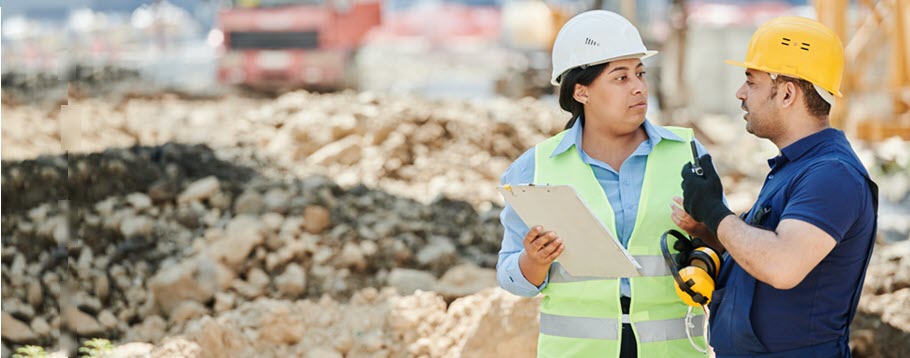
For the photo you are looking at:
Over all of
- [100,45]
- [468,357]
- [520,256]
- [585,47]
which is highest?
[585,47]

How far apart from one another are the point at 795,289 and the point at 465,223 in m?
5.49

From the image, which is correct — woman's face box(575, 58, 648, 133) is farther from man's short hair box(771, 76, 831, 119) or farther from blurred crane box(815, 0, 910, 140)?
blurred crane box(815, 0, 910, 140)

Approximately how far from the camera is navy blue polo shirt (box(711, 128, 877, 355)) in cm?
246

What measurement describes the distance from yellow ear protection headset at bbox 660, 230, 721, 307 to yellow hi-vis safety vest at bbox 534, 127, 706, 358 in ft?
0.15

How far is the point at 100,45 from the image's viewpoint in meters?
23.6

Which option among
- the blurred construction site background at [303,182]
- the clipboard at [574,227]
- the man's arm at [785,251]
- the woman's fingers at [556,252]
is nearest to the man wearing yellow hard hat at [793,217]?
the man's arm at [785,251]

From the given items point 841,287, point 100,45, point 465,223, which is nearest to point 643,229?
point 841,287

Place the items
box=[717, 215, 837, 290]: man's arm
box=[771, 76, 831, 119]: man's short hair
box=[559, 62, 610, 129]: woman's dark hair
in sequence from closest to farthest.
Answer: box=[717, 215, 837, 290]: man's arm < box=[771, 76, 831, 119]: man's short hair < box=[559, 62, 610, 129]: woman's dark hair

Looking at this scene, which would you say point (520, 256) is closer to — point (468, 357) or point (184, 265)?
point (468, 357)

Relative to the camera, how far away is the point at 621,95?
2887 millimetres

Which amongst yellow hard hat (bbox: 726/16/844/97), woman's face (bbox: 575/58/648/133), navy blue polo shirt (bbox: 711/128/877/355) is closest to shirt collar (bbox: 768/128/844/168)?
navy blue polo shirt (bbox: 711/128/877/355)

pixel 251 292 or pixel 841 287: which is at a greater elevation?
pixel 841 287

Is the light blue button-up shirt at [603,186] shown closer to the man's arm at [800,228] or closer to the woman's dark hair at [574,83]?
the woman's dark hair at [574,83]

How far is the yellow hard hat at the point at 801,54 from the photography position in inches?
104
